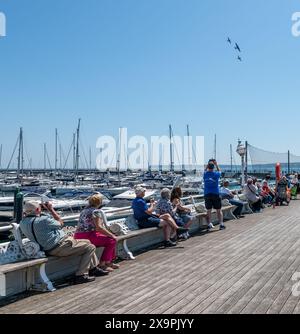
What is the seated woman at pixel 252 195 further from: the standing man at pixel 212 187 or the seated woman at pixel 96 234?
the seated woman at pixel 96 234

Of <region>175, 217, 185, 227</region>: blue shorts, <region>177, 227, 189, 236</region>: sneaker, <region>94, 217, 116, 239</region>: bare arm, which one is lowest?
<region>177, 227, 189, 236</region>: sneaker

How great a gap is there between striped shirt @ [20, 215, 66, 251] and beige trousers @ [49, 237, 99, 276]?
11 centimetres

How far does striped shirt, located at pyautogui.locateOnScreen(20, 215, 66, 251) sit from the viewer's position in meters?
6.58

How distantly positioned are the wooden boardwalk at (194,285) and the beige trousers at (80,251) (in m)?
0.29

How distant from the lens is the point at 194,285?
655cm

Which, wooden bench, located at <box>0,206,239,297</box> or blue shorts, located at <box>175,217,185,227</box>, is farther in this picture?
blue shorts, located at <box>175,217,185,227</box>

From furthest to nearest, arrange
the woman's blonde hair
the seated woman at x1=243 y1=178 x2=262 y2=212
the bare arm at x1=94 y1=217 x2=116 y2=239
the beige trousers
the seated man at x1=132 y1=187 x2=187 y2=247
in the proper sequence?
the seated woman at x1=243 y1=178 x2=262 y2=212 < the seated man at x1=132 y1=187 x2=187 y2=247 < the woman's blonde hair < the bare arm at x1=94 y1=217 x2=116 y2=239 < the beige trousers

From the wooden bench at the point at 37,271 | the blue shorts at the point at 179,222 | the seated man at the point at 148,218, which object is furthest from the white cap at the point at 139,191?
the blue shorts at the point at 179,222

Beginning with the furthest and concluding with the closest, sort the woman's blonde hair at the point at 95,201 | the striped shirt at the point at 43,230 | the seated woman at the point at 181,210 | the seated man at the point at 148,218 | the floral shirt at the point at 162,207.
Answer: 1. the seated woman at the point at 181,210
2. the floral shirt at the point at 162,207
3. the seated man at the point at 148,218
4. the woman's blonde hair at the point at 95,201
5. the striped shirt at the point at 43,230

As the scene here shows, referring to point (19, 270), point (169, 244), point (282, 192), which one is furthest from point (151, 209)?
point (282, 192)

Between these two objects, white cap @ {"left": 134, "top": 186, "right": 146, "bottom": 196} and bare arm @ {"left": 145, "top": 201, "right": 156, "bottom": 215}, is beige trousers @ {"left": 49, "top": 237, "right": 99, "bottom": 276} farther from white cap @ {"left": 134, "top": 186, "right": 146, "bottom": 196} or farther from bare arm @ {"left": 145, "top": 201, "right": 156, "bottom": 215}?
bare arm @ {"left": 145, "top": 201, "right": 156, "bottom": 215}

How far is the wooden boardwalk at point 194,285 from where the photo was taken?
5500mm

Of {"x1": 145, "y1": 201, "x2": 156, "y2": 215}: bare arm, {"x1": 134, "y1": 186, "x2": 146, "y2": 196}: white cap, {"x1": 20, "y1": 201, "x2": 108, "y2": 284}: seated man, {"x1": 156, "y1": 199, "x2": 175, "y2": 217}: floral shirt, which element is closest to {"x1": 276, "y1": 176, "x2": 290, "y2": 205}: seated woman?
{"x1": 156, "y1": 199, "x2": 175, "y2": 217}: floral shirt
